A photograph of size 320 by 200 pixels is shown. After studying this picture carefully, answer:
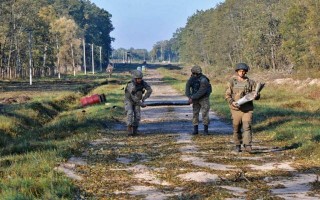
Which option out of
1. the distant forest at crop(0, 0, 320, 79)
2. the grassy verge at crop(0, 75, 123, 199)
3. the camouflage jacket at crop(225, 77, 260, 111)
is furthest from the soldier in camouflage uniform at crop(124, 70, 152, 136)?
the distant forest at crop(0, 0, 320, 79)

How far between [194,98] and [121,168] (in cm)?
597

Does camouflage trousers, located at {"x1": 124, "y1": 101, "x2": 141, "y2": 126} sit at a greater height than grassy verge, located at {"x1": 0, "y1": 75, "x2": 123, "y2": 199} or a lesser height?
greater

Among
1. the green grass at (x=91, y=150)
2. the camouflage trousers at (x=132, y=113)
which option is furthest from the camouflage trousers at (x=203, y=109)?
the camouflage trousers at (x=132, y=113)

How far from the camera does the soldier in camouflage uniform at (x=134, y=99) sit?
1544cm

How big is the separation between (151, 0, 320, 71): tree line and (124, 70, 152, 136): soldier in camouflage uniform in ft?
128

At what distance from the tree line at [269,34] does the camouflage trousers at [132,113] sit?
3902 centimetres

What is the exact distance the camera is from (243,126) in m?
11.7

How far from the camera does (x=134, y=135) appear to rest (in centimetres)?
1548

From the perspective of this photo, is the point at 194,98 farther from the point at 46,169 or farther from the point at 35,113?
the point at 35,113

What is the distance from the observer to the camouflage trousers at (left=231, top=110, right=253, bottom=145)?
11.7 m

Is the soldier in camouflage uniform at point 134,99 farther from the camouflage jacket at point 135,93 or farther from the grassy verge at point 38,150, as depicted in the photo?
the grassy verge at point 38,150

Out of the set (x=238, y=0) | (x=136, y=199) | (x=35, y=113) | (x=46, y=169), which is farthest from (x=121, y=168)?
(x=238, y=0)

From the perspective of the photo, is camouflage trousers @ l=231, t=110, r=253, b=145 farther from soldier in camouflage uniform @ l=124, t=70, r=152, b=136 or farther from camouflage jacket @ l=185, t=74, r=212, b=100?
soldier in camouflage uniform @ l=124, t=70, r=152, b=136

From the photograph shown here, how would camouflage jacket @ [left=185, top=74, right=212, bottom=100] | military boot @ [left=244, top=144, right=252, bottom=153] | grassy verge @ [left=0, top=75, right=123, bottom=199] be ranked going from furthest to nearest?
camouflage jacket @ [left=185, top=74, right=212, bottom=100]
military boot @ [left=244, top=144, right=252, bottom=153]
grassy verge @ [left=0, top=75, right=123, bottom=199]
